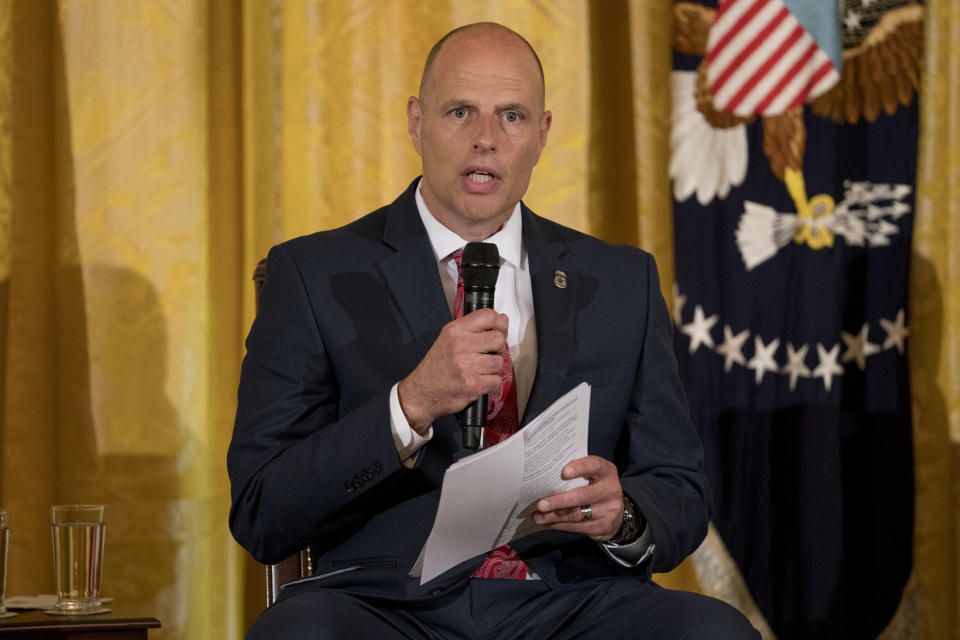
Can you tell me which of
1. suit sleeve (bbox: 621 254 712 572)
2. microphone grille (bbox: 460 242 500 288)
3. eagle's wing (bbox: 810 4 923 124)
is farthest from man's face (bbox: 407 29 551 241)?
eagle's wing (bbox: 810 4 923 124)

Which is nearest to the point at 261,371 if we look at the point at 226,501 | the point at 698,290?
the point at 226,501

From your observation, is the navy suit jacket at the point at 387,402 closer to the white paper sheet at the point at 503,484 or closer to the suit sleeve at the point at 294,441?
the suit sleeve at the point at 294,441

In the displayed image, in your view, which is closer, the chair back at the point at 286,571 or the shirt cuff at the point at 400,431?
the shirt cuff at the point at 400,431

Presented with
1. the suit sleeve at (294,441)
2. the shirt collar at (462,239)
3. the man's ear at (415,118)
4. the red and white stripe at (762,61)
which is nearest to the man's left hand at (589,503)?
the suit sleeve at (294,441)

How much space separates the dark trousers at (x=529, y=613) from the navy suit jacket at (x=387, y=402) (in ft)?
0.11

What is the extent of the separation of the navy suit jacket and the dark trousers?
0.03m

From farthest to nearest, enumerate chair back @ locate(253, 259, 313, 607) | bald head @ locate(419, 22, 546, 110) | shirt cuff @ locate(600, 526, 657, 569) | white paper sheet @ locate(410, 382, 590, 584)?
bald head @ locate(419, 22, 546, 110), chair back @ locate(253, 259, 313, 607), shirt cuff @ locate(600, 526, 657, 569), white paper sheet @ locate(410, 382, 590, 584)

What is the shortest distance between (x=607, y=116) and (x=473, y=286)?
5.52 ft

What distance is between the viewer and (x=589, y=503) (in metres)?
1.55

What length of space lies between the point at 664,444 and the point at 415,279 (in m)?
0.51

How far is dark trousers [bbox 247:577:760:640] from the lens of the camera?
154 cm

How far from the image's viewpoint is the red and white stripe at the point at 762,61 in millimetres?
3086

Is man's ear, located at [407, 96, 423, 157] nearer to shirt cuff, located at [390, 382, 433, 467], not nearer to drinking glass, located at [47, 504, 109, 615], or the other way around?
shirt cuff, located at [390, 382, 433, 467]

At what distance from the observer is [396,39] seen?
286 centimetres
